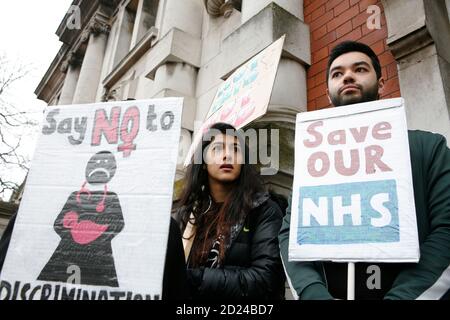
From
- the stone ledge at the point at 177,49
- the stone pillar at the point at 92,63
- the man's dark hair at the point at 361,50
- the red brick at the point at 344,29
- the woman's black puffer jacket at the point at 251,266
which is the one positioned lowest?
the woman's black puffer jacket at the point at 251,266

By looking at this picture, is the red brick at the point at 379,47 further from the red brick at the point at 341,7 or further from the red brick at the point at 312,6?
the red brick at the point at 312,6

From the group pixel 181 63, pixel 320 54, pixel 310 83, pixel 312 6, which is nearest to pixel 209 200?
pixel 310 83

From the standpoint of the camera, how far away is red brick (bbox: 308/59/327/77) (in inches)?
142

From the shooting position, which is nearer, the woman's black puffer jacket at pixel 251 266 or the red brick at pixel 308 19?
the woman's black puffer jacket at pixel 251 266

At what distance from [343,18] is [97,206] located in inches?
120

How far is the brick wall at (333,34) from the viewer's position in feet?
9.81

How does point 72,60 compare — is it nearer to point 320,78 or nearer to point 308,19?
point 308,19

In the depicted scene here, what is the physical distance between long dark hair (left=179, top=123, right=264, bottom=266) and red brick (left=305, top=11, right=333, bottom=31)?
2162 millimetres

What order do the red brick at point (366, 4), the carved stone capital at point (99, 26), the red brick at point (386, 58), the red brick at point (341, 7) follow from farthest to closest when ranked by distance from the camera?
the carved stone capital at point (99, 26) → the red brick at point (341, 7) → the red brick at point (366, 4) → the red brick at point (386, 58)

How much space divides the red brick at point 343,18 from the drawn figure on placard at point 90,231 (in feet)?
9.32

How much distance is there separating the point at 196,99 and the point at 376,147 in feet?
13.1

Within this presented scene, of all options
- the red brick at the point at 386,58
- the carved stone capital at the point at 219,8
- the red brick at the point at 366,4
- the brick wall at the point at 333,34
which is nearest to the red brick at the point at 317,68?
the brick wall at the point at 333,34

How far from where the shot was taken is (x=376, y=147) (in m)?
1.44

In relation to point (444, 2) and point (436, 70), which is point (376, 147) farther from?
point (444, 2)
